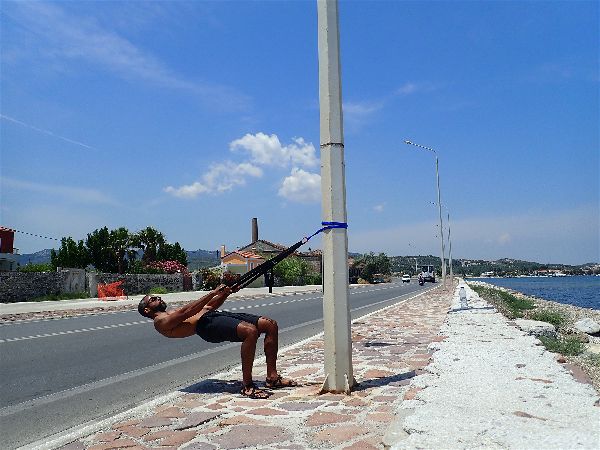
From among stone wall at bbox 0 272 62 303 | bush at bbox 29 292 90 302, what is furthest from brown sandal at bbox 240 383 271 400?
bush at bbox 29 292 90 302

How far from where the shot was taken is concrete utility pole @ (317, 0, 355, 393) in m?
5.92

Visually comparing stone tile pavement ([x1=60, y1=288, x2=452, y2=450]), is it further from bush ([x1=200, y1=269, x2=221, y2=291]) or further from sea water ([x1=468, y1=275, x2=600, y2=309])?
sea water ([x1=468, y1=275, x2=600, y2=309])

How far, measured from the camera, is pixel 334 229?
599 cm

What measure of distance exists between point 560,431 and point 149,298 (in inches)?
169

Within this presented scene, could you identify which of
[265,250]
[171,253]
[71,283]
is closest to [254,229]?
[265,250]

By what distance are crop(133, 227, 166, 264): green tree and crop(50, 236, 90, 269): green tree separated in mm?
5961

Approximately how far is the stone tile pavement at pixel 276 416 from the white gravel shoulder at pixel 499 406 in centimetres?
32

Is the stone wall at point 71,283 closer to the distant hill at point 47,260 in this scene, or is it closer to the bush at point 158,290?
the bush at point 158,290

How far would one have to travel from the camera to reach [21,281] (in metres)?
29.0

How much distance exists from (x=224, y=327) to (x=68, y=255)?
144 ft

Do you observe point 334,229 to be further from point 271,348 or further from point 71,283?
point 71,283

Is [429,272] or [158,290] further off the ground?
[429,272]

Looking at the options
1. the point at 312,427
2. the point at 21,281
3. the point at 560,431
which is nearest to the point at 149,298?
the point at 312,427

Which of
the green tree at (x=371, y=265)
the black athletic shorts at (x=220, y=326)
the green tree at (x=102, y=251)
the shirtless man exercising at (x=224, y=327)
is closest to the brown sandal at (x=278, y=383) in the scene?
the shirtless man exercising at (x=224, y=327)
